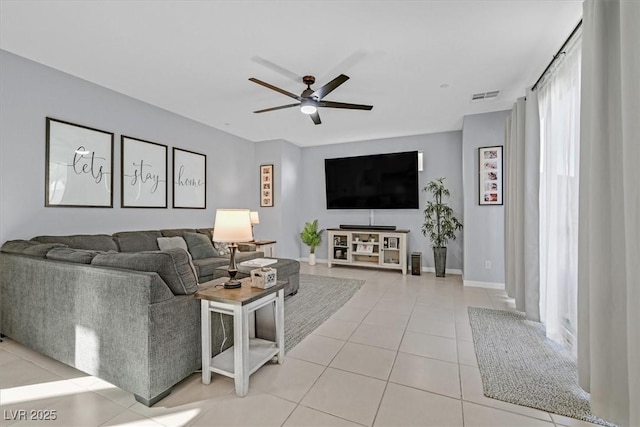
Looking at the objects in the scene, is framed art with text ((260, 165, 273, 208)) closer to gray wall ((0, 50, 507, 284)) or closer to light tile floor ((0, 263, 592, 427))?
gray wall ((0, 50, 507, 284))

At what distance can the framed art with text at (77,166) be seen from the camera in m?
3.09

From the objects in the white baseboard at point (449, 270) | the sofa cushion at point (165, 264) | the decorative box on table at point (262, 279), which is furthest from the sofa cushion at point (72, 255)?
the white baseboard at point (449, 270)

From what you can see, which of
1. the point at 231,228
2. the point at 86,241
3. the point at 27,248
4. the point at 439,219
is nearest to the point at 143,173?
the point at 86,241

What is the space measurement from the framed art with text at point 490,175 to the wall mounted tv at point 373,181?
1.23m

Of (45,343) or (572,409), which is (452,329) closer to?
(572,409)

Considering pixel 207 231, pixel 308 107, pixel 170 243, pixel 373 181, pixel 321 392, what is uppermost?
pixel 308 107

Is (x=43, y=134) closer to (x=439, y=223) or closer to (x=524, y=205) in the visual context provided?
(x=524, y=205)

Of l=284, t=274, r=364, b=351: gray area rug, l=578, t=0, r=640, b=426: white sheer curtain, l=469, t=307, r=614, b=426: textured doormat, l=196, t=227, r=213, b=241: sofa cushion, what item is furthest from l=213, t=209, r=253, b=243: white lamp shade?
l=196, t=227, r=213, b=241: sofa cushion

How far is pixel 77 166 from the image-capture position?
3293 mm

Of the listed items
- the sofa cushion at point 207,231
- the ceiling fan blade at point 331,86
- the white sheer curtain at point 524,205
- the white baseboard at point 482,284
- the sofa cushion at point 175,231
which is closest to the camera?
the ceiling fan blade at point 331,86

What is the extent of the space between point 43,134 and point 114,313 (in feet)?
8.17

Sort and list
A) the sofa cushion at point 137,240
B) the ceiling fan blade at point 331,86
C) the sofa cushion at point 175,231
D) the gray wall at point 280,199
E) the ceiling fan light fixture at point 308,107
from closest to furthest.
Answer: the ceiling fan blade at point 331,86, the ceiling fan light fixture at point 308,107, the sofa cushion at point 137,240, the sofa cushion at point 175,231, the gray wall at point 280,199

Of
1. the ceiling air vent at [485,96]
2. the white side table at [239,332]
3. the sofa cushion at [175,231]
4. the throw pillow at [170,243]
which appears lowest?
the white side table at [239,332]

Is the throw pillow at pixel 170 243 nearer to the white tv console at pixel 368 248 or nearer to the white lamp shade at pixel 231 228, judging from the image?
the white lamp shade at pixel 231 228
